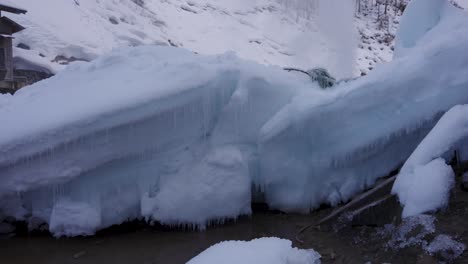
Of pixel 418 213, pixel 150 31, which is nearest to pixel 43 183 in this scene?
pixel 418 213

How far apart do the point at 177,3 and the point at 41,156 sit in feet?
101

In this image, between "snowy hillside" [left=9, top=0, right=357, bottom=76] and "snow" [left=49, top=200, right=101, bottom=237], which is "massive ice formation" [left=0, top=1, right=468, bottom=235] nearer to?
"snow" [left=49, top=200, right=101, bottom=237]

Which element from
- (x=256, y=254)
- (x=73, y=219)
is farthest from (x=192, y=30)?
(x=256, y=254)

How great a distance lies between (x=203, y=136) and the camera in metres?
5.64

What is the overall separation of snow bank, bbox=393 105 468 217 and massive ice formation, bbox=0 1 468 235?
103 cm

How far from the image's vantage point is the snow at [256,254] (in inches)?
127

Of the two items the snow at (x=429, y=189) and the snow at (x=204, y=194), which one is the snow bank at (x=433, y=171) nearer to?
the snow at (x=429, y=189)

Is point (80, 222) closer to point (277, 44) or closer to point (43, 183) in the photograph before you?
point (43, 183)

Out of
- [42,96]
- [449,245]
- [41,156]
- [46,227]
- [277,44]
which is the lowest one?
[46,227]

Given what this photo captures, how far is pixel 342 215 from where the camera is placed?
15.8 ft

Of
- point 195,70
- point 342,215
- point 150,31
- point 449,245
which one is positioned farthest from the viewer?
point 150,31

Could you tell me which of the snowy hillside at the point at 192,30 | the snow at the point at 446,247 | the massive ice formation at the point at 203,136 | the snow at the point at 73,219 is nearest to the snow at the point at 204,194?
the massive ice formation at the point at 203,136

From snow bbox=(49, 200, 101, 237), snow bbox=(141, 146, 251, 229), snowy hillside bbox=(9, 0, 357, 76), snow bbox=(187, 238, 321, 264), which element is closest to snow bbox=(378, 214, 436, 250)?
snow bbox=(187, 238, 321, 264)

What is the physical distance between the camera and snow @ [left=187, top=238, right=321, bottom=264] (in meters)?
3.21
